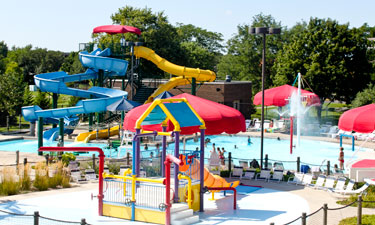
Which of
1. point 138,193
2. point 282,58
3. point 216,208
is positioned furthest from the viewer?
point 282,58

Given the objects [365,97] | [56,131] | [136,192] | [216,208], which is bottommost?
[216,208]

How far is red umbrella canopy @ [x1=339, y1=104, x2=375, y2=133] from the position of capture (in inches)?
861

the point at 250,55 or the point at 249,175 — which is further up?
the point at 250,55

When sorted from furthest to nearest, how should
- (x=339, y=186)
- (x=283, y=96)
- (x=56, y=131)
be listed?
(x=283, y=96) → (x=56, y=131) → (x=339, y=186)

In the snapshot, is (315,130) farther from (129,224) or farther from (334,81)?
(129,224)

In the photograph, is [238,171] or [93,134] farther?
[93,134]

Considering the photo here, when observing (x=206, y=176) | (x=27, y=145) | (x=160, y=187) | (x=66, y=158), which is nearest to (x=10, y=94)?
(x=27, y=145)

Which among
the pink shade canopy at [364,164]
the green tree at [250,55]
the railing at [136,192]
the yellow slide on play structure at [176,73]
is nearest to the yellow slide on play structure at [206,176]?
the railing at [136,192]

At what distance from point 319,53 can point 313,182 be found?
28736 mm

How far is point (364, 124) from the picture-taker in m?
22.0

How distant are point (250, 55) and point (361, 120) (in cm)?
5094

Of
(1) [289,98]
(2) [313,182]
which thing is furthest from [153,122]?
(1) [289,98]

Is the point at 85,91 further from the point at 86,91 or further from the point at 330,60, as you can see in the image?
the point at 330,60

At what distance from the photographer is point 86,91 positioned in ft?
125
